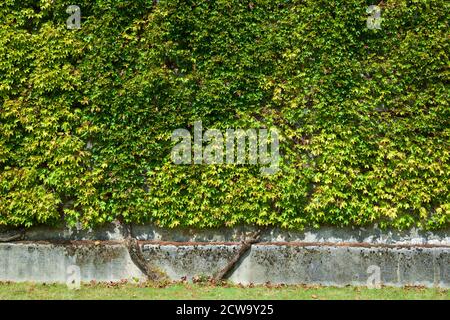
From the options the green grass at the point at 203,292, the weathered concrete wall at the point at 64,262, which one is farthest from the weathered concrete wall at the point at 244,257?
the green grass at the point at 203,292

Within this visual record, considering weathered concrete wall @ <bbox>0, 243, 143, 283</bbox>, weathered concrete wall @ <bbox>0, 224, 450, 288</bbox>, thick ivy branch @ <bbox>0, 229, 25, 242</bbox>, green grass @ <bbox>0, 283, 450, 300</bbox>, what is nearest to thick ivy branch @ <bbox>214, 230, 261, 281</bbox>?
weathered concrete wall @ <bbox>0, 224, 450, 288</bbox>

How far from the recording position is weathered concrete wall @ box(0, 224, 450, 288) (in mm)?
6359

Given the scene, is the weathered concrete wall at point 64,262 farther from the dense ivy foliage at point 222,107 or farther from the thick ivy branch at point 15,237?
the dense ivy foliage at point 222,107

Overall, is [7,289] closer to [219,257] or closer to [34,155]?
[34,155]

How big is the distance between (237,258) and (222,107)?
238 centimetres

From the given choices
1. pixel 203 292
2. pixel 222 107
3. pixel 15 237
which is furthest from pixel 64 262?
pixel 222 107

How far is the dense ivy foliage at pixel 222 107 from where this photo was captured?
650cm

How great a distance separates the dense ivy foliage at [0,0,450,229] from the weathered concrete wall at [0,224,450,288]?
282mm

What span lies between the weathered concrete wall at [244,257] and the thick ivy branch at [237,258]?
0.06 meters

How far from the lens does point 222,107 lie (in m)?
6.62

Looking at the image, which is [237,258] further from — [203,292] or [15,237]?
[15,237]

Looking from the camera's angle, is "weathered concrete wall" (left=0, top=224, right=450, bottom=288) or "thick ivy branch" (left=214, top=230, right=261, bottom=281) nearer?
"weathered concrete wall" (left=0, top=224, right=450, bottom=288)

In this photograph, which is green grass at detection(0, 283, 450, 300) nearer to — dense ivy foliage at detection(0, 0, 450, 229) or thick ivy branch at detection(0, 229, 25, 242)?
thick ivy branch at detection(0, 229, 25, 242)

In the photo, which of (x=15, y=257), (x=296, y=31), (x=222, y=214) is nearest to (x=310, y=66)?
(x=296, y=31)
